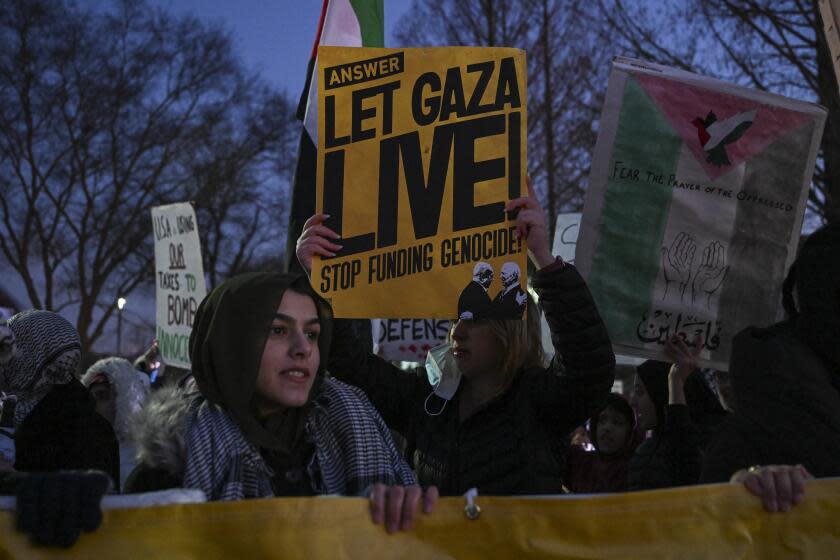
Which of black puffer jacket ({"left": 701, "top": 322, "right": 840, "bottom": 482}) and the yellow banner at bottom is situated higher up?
black puffer jacket ({"left": 701, "top": 322, "right": 840, "bottom": 482})

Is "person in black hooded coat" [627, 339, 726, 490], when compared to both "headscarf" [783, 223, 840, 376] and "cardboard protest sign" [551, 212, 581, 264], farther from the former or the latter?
"cardboard protest sign" [551, 212, 581, 264]

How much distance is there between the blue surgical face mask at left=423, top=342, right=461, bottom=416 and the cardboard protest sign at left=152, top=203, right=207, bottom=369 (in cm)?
532

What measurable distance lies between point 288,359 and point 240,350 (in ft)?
0.41

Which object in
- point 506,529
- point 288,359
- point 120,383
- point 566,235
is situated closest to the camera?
point 506,529

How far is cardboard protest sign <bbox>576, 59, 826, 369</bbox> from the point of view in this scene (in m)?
3.85

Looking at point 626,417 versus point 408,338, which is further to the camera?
point 408,338

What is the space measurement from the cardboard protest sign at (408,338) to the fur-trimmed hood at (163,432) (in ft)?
18.2

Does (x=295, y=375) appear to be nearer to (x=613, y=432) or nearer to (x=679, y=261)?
(x=679, y=261)

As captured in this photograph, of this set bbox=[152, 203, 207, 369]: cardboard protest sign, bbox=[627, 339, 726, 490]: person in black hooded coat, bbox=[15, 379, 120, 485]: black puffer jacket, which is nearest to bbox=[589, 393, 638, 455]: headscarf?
bbox=[627, 339, 726, 490]: person in black hooded coat

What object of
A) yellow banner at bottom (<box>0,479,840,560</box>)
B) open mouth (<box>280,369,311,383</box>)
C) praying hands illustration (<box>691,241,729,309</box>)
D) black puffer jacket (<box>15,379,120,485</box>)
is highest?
praying hands illustration (<box>691,241,729,309</box>)

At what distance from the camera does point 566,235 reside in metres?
8.21

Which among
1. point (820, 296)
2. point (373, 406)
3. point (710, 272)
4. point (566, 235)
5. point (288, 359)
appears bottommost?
point (373, 406)

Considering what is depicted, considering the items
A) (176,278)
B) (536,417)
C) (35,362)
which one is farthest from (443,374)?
(176,278)

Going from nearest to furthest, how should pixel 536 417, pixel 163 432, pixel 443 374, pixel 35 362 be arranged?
pixel 163 432
pixel 536 417
pixel 443 374
pixel 35 362
